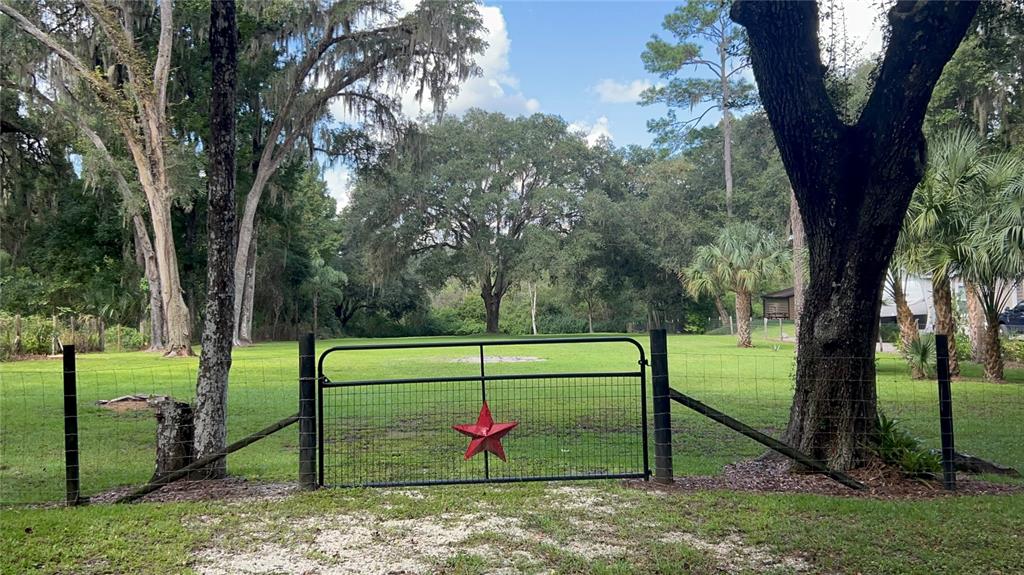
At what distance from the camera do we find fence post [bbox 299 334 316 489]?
17.2ft

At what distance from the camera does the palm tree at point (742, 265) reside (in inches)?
1006

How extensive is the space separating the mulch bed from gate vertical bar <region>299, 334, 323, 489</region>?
2.46m

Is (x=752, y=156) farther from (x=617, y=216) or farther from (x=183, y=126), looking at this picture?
(x=183, y=126)

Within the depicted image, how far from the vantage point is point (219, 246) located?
235 inches

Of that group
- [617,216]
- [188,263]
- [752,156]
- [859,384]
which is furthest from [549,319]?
[859,384]

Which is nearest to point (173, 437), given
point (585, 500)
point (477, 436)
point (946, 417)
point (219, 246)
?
point (219, 246)

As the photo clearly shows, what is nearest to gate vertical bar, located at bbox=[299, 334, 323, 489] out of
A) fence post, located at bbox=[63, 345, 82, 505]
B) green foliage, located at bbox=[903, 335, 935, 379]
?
fence post, located at bbox=[63, 345, 82, 505]

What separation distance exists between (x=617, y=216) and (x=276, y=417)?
1260 inches

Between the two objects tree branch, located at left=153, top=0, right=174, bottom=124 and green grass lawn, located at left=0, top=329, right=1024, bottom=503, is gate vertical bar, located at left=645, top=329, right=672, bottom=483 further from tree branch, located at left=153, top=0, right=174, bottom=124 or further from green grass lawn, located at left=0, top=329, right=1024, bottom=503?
tree branch, located at left=153, top=0, right=174, bottom=124

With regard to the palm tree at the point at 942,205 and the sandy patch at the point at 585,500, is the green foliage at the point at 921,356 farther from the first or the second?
the sandy patch at the point at 585,500

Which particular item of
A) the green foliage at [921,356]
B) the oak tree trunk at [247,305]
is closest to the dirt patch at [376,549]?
the green foliage at [921,356]

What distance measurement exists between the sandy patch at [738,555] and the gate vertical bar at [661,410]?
1.25m

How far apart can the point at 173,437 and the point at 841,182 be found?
230 inches

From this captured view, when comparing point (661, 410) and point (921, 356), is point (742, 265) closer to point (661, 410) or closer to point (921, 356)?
point (921, 356)
